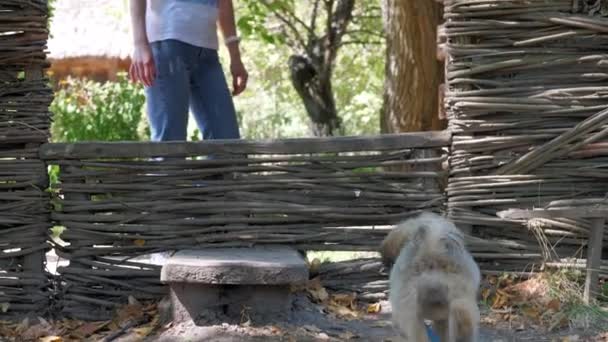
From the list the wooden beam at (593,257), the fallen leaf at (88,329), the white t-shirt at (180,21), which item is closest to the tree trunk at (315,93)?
the white t-shirt at (180,21)

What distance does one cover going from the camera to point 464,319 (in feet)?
12.7

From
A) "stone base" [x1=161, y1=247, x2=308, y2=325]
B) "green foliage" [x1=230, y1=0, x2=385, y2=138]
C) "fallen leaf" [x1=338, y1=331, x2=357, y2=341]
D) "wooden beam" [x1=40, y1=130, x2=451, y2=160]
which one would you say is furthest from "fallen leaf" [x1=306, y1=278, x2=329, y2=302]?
"green foliage" [x1=230, y1=0, x2=385, y2=138]

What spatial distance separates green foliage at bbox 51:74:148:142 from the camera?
1129 centimetres

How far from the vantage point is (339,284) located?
5.59 metres

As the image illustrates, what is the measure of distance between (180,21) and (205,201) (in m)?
1.08

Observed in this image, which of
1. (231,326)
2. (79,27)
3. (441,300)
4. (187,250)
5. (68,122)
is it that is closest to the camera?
(441,300)

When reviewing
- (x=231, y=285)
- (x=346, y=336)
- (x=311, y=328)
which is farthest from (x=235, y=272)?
(x=346, y=336)

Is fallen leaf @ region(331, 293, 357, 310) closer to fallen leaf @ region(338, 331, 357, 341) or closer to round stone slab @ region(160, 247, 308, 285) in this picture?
fallen leaf @ region(338, 331, 357, 341)

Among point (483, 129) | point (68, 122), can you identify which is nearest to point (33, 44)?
point (483, 129)

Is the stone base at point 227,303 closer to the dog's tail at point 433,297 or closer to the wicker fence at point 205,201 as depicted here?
the wicker fence at point 205,201

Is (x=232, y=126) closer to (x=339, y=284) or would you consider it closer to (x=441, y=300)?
(x=339, y=284)

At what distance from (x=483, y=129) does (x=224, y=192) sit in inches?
56.9

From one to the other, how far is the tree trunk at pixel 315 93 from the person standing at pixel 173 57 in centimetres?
912

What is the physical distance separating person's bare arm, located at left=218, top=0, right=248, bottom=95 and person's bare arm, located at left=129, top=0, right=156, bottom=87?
2.00 feet
